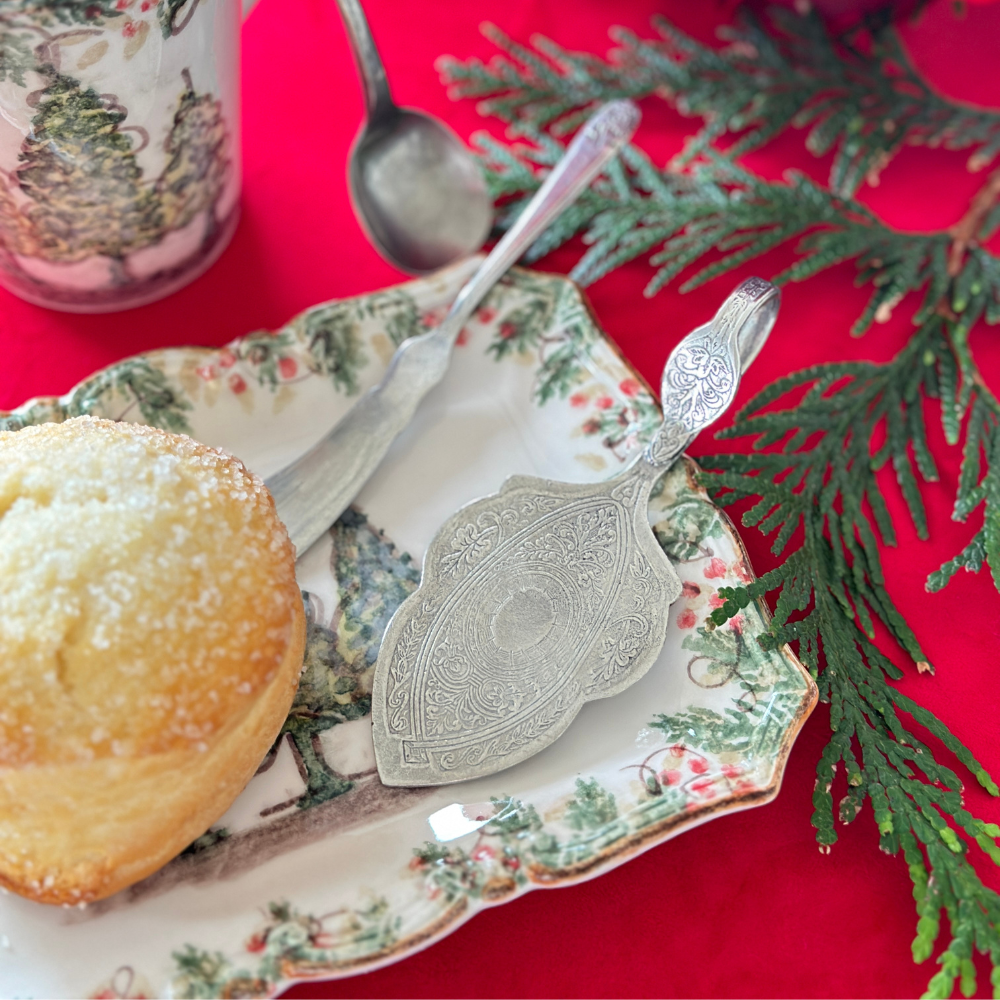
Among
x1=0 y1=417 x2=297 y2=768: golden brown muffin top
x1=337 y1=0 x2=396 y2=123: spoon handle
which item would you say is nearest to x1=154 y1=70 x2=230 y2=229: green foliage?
x1=337 y1=0 x2=396 y2=123: spoon handle

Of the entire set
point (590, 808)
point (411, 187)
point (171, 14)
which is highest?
A: point (171, 14)

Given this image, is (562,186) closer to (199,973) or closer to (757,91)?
(757,91)

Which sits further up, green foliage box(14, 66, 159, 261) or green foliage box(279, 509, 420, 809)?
green foliage box(14, 66, 159, 261)

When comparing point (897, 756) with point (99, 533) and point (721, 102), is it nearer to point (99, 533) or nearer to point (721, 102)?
point (99, 533)

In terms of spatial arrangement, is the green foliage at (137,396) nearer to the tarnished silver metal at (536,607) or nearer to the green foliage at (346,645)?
the green foliage at (346,645)

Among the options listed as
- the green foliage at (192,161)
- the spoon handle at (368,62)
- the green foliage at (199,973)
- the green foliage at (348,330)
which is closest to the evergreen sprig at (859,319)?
the spoon handle at (368,62)

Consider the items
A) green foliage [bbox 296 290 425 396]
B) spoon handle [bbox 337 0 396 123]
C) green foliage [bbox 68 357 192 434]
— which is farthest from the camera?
spoon handle [bbox 337 0 396 123]

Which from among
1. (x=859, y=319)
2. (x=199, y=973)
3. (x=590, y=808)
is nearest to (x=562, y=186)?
(x=859, y=319)

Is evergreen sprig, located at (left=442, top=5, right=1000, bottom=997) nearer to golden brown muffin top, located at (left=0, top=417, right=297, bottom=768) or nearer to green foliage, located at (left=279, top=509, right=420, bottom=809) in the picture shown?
green foliage, located at (left=279, top=509, right=420, bottom=809)
